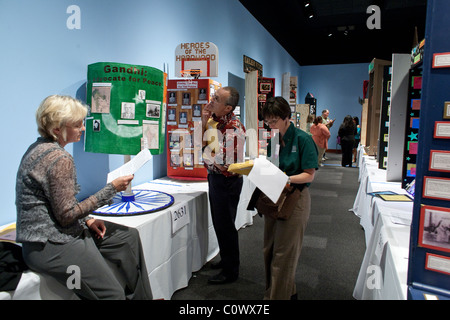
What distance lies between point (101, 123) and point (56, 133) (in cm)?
59

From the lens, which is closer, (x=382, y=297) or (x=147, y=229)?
(x=382, y=297)

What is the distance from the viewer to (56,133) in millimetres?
1337

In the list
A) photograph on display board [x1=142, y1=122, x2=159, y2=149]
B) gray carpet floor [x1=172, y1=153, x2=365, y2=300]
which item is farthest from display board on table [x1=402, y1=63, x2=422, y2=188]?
photograph on display board [x1=142, y1=122, x2=159, y2=149]

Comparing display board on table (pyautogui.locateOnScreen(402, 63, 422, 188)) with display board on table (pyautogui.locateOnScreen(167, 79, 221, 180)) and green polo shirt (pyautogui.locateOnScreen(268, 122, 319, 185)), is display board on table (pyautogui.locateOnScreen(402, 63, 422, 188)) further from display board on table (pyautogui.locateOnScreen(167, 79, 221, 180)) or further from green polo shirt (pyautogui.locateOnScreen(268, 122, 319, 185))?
display board on table (pyautogui.locateOnScreen(167, 79, 221, 180))

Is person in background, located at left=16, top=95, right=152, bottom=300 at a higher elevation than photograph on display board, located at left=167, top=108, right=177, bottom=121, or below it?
below

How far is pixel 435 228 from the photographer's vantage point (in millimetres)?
1086

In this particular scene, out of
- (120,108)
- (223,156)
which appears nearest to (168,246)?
(223,156)

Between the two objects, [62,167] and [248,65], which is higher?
[248,65]

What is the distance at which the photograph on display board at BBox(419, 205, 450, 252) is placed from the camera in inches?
42.0

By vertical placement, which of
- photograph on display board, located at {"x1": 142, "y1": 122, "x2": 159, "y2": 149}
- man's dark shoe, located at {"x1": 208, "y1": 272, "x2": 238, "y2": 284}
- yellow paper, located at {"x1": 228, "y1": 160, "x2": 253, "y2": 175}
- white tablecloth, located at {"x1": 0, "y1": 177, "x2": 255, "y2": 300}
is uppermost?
photograph on display board, located at {"x1": 142, "y1": 122, "x2": 159, "y2": 149}

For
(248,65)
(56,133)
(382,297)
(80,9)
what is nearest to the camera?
(56,133)
